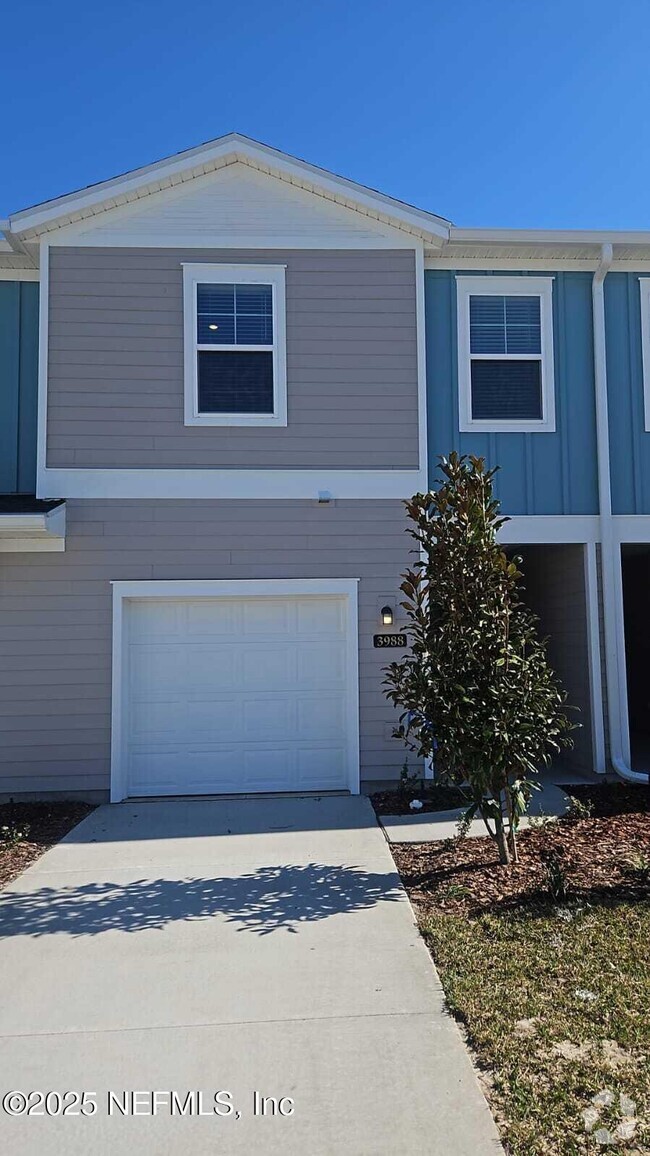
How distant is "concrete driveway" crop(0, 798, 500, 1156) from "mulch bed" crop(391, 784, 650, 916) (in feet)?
0.90

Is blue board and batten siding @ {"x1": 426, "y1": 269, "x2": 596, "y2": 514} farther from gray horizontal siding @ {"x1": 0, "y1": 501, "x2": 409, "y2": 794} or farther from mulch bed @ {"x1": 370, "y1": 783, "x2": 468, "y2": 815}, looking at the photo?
mulch bed @ {"x1": 370, "y1": 783, "x2": 468, "y2": 815}

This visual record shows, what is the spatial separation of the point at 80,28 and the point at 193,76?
1318mm

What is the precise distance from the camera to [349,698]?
8.73 meters

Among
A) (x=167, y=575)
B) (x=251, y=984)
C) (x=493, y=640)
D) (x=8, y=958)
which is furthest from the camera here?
(x=167, y=575)

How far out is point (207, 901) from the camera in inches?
219

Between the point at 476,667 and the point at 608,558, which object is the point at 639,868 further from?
the point at 608,558

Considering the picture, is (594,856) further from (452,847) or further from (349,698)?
(349,698)

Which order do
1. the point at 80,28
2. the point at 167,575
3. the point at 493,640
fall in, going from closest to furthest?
the point at 493,640 → the point at 167,575 → the point at 80,28

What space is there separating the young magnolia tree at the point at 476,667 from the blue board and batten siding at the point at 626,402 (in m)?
3.96

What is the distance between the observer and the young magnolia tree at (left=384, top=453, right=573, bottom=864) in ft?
19.1

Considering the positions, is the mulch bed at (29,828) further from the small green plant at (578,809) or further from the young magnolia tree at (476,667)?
the small green plant at (578,809)

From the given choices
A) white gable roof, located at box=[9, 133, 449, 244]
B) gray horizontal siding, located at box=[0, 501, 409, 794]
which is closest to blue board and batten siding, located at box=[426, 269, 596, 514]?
white gable roof, located at box=[9, 133, 449, 244]

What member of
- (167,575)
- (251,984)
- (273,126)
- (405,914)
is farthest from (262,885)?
(273,126)

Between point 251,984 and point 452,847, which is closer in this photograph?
point 251,984
